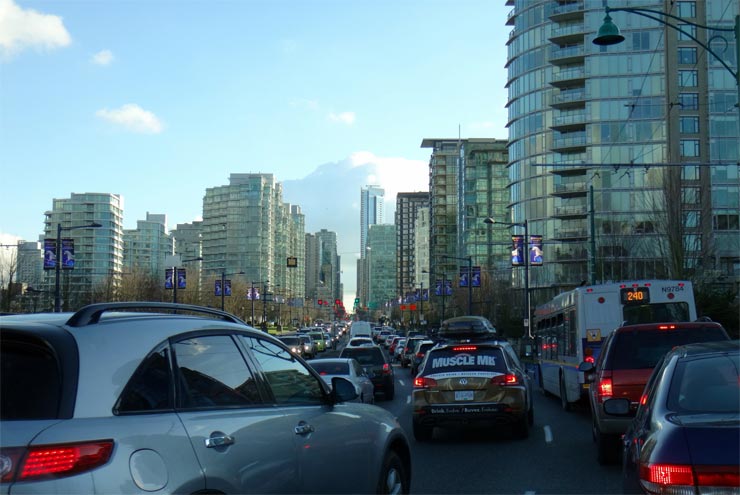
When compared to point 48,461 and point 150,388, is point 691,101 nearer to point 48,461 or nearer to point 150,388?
point 150,388

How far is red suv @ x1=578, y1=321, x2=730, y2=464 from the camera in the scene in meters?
10.9

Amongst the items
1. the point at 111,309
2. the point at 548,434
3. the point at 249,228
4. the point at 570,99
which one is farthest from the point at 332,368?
the point at 249,228

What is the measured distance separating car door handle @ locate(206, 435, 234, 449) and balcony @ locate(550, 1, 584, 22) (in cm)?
8120

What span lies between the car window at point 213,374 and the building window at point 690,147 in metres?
75.1

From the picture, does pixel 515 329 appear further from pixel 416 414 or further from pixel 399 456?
pixel 399 456

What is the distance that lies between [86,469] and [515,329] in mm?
63375

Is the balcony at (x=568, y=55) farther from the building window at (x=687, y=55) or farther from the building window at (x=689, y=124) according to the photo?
the building window at (x=689, y=124)

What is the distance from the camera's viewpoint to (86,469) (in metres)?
3.48

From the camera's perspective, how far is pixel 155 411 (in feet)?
13.3

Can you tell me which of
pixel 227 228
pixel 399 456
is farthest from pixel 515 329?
pixel 227 228

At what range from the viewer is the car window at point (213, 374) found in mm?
4461

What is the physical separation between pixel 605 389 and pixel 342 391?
6.32 m

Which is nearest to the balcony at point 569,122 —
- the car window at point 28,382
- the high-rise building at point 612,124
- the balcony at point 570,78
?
the high-rise building at point 612,124

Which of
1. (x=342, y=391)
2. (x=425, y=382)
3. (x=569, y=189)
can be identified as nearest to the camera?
(x=342, y=391)
